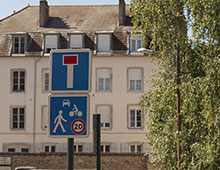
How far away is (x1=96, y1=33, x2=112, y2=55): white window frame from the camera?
36.2m

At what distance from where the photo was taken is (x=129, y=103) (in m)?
35.9

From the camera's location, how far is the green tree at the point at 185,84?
15.3 meters

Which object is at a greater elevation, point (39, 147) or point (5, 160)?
point (39, 147)

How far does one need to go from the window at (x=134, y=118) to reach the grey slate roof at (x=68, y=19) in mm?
6498

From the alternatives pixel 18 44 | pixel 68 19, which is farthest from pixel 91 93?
pixel 68 19

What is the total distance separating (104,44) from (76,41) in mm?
2185

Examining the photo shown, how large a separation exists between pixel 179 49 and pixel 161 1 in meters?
1.84

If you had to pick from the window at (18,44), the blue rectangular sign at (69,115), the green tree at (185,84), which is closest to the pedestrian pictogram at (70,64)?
the blue rectangular sign at (69,115)

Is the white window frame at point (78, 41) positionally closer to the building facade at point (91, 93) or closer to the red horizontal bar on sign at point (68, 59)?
the building facade at point (91, 93)

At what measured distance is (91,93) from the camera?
35844mm

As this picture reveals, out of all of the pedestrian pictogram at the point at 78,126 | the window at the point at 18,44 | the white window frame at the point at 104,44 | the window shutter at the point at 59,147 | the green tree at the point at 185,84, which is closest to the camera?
the pedestrian pictogram at the point at 78,126

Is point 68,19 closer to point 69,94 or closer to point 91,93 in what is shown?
point 91,93

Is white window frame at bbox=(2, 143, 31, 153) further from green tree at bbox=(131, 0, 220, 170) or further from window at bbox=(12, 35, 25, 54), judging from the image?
green tree at bbox=(131, 0, 220, 170)

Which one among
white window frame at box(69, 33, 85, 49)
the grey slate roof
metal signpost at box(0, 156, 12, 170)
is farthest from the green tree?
the grey slate roof
